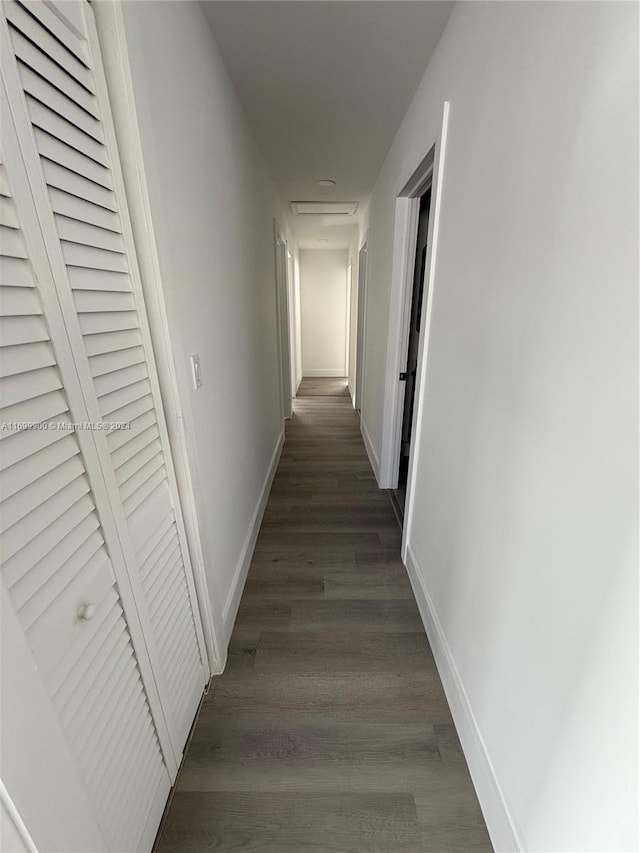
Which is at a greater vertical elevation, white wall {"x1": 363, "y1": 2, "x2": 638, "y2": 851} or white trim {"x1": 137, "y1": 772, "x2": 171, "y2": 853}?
white wall {"x1": 363, "y1": 2, "x2": 638, "y2": 851}

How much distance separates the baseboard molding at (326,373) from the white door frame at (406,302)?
4308 mm

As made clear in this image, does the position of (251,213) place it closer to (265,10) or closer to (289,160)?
(289,160)

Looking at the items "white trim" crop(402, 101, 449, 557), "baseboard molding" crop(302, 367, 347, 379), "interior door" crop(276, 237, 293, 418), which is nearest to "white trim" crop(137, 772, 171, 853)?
"white trim" crop(402, 101, 449, 557)

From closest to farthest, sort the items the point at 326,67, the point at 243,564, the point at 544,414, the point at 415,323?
the point at 544,414
the point at 326,67
the point at 243,564
the point at 415,323

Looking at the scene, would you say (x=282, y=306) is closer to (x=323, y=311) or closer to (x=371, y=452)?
(x=371, y=452)

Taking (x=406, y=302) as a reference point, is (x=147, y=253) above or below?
above

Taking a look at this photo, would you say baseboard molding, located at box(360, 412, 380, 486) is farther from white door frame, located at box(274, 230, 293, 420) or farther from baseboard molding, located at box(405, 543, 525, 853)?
baseboard molding, located at box(405, 543, 525, 853)

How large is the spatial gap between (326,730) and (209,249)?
1828 millimetres

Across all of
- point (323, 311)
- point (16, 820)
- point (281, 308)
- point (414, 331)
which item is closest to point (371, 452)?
point (414, 331)

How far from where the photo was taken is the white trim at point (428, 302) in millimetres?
1384

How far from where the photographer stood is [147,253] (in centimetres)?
90

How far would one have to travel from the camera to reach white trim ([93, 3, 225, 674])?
76 centimetres

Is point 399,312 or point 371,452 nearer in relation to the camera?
point 399,312

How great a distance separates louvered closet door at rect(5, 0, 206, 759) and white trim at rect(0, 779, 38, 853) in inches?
15.2
